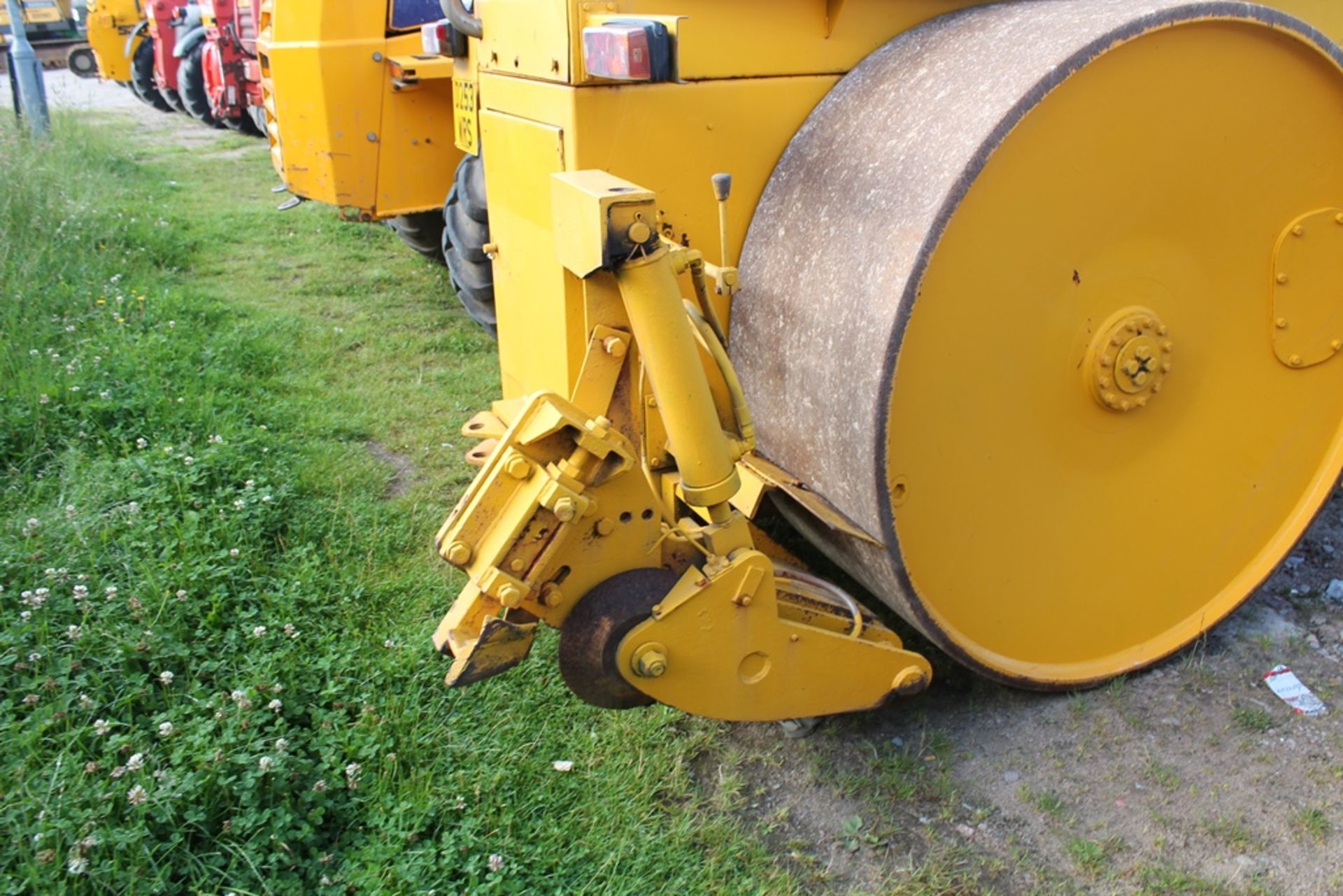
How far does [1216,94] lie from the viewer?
7.75 ft

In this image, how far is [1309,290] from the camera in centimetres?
269

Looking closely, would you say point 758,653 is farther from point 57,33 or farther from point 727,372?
point 57,33

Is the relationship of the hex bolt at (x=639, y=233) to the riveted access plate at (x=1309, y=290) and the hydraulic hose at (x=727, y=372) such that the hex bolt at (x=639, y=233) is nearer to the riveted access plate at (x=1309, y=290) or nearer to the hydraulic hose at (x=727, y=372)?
the hydraulic hose at (x=727, y=372)

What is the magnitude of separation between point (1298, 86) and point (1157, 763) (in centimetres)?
162

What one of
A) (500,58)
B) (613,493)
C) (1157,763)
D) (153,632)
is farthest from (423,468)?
(1157,763)

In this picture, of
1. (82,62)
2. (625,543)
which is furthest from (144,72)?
(625,543)

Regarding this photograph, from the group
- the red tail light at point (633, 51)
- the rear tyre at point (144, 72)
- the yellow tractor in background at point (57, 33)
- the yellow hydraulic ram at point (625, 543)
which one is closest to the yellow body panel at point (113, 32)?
the rear tyre at point (144, 72)

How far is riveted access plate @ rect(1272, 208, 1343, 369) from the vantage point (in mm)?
2621

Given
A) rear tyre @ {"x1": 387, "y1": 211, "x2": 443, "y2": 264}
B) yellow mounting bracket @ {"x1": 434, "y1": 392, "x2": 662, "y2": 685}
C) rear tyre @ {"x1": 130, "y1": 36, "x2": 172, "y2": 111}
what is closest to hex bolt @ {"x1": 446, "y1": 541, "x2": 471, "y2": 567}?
yellow mounting bracket @ {"x1": 434, "y1": 392, "x2": 662, "y2": 685}

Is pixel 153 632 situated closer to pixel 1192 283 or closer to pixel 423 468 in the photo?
pixel 423 468

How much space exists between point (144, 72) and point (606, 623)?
1570cm

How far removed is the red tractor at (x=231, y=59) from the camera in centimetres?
851

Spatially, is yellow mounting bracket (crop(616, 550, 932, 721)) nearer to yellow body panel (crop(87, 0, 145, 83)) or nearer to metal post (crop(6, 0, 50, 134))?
metal post (crop(6, 0, 50, 134))

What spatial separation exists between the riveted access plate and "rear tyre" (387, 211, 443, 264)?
14.3 feet
